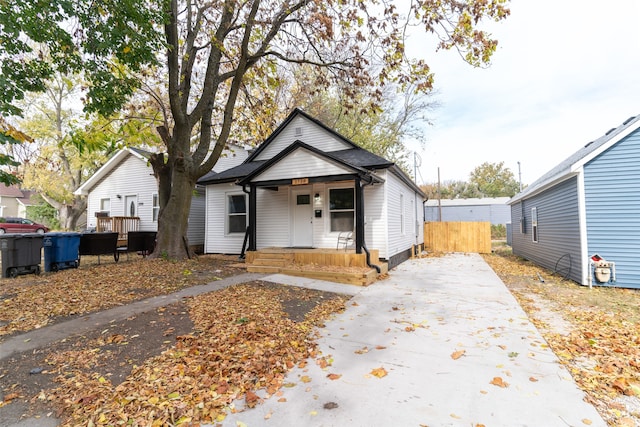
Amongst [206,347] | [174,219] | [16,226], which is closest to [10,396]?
[206,347]

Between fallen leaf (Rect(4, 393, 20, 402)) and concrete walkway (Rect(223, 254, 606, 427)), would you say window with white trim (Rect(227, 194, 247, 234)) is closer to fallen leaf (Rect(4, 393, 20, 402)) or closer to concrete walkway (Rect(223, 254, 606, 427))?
concrete walkway (Rect(223, 254, 606, 427))

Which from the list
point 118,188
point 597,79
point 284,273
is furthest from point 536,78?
point 118,188

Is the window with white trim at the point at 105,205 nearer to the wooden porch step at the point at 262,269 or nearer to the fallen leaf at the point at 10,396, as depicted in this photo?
the wooden porch step at the point at 262,269

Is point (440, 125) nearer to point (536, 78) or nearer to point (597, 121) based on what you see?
point (597, 121)

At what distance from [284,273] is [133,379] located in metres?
5.57

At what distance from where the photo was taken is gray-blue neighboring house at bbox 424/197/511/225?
106 feet

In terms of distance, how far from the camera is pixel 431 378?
2.95 metres

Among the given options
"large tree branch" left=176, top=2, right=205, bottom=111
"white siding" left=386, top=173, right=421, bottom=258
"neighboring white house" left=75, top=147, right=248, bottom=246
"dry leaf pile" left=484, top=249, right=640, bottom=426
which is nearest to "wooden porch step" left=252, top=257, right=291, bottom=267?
"white siding" left=386, top=173, right=421, bottom=258

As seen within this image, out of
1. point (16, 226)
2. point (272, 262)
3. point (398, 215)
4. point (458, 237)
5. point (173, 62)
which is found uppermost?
point (173, 62)

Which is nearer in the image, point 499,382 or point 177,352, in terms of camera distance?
point 499,382

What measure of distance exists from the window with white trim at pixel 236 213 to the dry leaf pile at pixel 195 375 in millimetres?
7635

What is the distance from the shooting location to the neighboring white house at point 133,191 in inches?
574

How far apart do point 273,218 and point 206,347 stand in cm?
780

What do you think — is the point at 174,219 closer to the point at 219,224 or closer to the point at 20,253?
the point at 219,224
